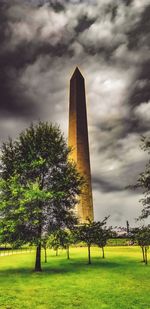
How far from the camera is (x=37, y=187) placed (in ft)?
76.3

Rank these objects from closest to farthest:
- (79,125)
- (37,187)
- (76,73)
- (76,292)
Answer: (76,292) < (37,187) < (79,125) < (76,73)

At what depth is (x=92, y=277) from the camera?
20.3 metres

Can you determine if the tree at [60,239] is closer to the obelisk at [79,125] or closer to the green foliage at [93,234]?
the green foliage at [93,234]

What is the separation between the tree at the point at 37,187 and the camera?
23.2 meters

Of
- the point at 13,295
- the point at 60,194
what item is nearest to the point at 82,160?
the point at 60,194

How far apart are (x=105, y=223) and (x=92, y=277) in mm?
14120

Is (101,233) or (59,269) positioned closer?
(59,269)


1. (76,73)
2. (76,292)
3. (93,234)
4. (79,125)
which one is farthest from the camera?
(76,73)

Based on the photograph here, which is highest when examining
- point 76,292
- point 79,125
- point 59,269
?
point 79,125

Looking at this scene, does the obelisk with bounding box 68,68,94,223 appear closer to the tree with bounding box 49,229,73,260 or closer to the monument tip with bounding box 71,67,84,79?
the monument tip with bounding box 71,67,84,79

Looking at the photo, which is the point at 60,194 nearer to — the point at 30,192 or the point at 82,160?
the point at 30,192

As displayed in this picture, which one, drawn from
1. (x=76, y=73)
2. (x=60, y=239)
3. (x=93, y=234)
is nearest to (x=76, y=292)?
(x=60, y=239)

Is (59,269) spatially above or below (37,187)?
below

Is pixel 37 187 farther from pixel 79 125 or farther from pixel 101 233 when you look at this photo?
pixel 79 125
